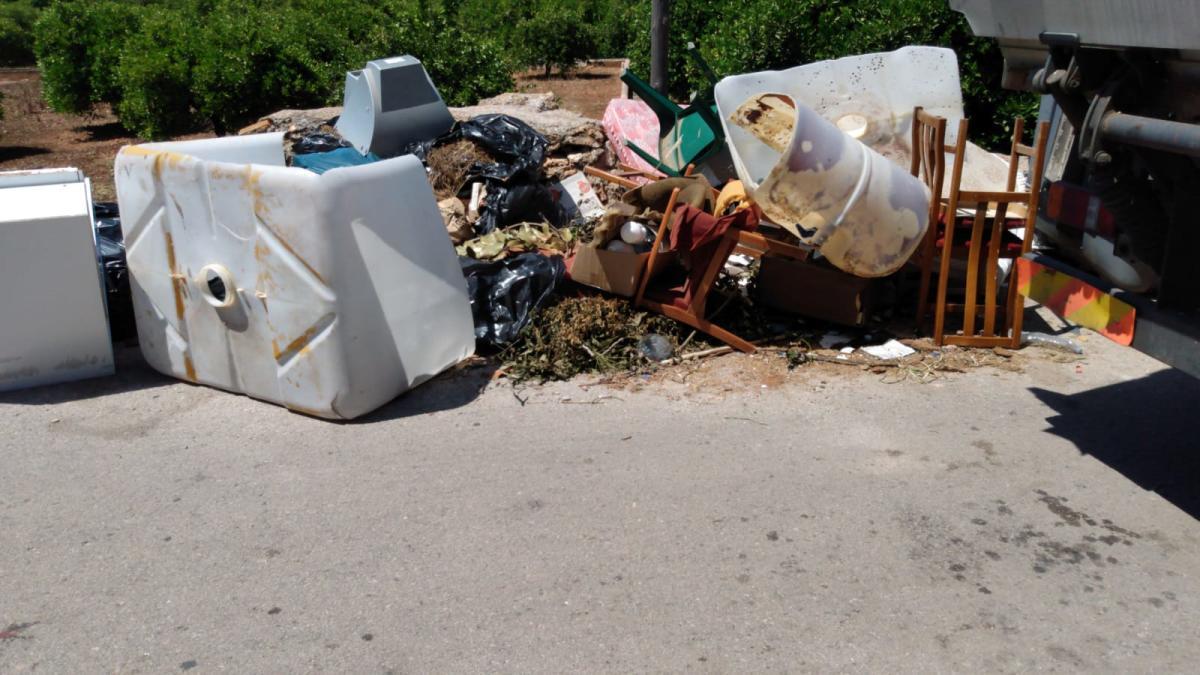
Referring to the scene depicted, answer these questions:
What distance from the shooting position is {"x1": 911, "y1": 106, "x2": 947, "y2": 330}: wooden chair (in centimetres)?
543

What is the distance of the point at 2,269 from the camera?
4.82 m

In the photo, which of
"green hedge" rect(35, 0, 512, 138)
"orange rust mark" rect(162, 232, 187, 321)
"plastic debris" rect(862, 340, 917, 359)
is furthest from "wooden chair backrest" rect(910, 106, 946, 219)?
"green hedge" rect(35, 0, 512, 138)

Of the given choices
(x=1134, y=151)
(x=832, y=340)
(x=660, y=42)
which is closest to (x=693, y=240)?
(x=832, y=340)

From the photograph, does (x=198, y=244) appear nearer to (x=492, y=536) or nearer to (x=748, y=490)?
(x=492, y=536)

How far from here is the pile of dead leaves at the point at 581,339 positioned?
5.28m

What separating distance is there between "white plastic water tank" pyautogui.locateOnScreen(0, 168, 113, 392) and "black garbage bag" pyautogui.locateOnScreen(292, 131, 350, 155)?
2.72m

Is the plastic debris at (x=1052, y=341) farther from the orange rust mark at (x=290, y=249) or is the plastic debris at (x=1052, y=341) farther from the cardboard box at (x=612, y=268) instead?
the orange rust mark at (x=290, y=249)

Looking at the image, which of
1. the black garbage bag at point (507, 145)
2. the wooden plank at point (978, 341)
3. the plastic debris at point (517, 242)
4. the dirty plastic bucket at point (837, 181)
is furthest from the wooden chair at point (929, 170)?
the black garbage bag at point (507, 145)

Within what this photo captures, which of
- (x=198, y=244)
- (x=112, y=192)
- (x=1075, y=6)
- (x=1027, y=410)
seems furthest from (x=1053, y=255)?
(x=112, y=192)

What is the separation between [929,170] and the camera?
18.7 feet

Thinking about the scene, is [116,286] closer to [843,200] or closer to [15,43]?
[843,200]

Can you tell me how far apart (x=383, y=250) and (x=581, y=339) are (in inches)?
48.1

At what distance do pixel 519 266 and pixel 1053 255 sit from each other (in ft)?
8.84

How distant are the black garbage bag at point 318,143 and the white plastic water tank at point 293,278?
2.87 m
